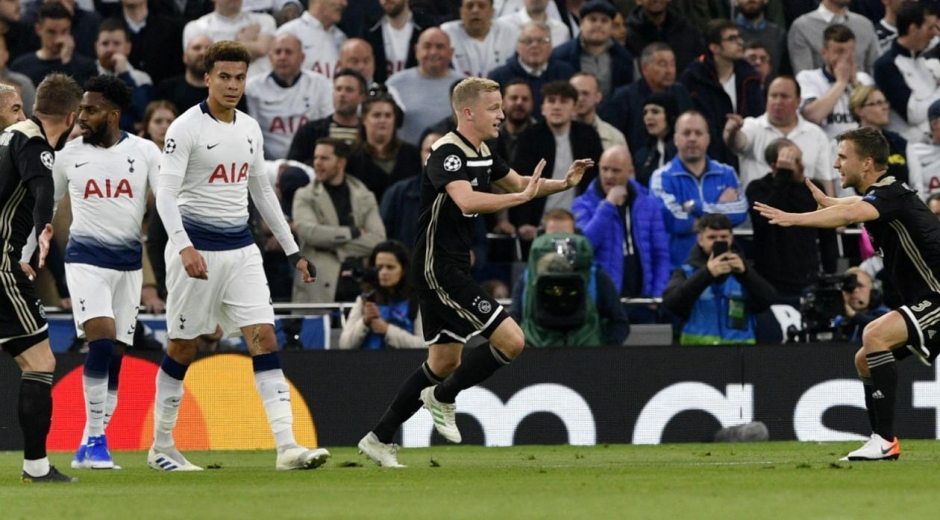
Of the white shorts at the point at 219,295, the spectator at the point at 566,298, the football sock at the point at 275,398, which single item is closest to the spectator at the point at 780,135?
the spectator at the point at 566,298

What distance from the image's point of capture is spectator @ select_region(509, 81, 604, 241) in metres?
16.3

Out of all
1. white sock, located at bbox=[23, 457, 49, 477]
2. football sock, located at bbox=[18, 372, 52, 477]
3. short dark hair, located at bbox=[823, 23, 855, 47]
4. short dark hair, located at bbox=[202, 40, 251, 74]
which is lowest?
white sock, located at bbox=[23, 457, 49, 477]

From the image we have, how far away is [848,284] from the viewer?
569 inches

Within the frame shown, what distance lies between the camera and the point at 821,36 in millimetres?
18703

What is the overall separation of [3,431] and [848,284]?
25.8 ft

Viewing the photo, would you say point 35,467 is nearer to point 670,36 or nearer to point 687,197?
point 687,197

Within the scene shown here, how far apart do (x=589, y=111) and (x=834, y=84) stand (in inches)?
119

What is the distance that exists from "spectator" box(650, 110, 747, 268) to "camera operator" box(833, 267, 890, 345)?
64.3 inches

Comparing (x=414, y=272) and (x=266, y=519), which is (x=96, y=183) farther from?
(x=266, y=519)

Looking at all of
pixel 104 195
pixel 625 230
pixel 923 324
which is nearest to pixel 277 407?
pixel 104 195

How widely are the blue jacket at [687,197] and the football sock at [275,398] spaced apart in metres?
6.58

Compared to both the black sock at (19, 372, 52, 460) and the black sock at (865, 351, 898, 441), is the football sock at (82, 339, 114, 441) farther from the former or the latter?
the black sock at (865, 351, 898, 441)

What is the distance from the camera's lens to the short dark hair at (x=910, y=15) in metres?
18.0

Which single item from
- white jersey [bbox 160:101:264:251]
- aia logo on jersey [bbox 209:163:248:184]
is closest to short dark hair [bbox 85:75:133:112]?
white jersey [bbox 160:101:264:251]
